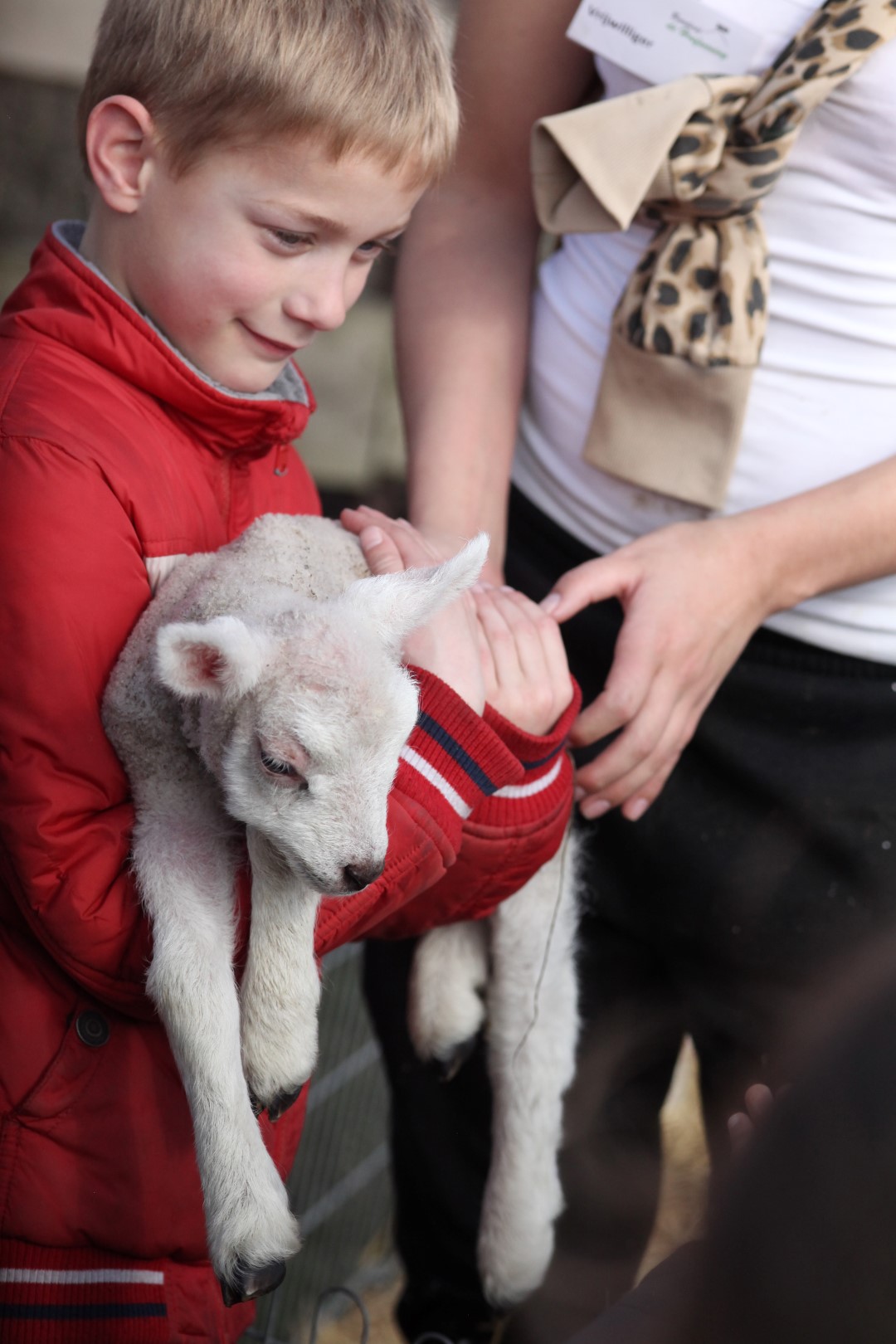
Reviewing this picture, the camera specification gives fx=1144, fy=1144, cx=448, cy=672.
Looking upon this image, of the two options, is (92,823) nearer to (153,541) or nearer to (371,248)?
(153,541)

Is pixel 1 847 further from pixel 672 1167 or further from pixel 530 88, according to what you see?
pixel 530 88

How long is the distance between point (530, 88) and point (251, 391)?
0.58 m

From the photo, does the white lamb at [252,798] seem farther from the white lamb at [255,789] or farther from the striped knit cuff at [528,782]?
the striped knit cuff at [528,782]

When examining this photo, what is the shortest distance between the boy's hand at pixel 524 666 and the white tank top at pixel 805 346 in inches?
9.9

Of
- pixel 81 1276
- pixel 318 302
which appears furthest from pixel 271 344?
pixel 81 1276

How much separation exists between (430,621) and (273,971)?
38cm

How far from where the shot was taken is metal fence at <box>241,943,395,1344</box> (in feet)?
8.21

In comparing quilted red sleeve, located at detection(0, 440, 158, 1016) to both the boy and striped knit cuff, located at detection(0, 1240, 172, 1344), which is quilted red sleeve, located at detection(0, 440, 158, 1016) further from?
striped knit cuff, located at detection(0, 1240, 172, 1344)

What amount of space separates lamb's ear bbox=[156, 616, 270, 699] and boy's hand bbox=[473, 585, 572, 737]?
0.36 metres

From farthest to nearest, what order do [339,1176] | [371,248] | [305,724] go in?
1. [339,1176]
2. [371,248]
3. [305,724]

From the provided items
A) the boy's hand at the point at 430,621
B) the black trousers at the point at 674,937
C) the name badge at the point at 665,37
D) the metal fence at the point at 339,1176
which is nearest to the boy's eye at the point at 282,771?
the boy's hand at the point at 430,621

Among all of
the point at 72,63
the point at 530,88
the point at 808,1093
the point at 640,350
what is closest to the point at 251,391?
the point at 640,350

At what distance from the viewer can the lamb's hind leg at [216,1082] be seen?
96cm

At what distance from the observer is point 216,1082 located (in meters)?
0.96
